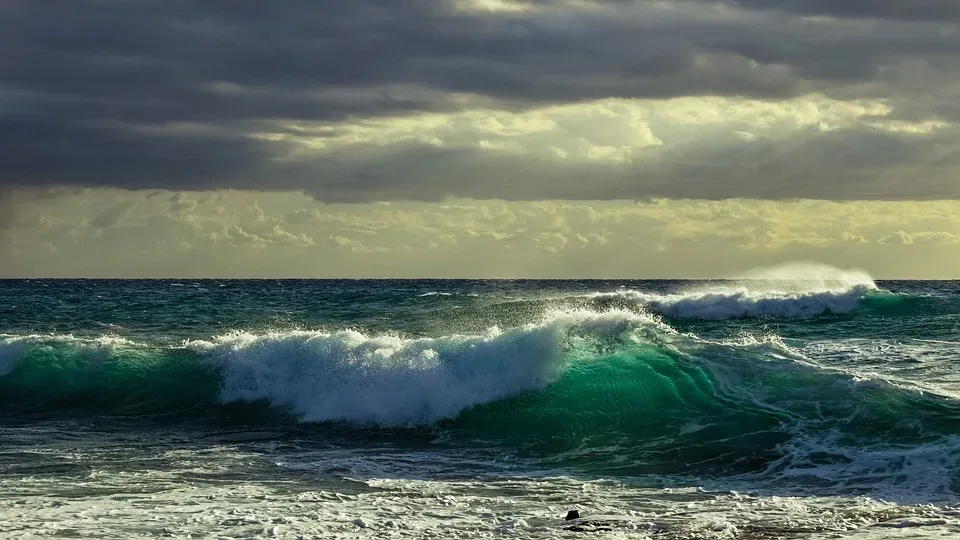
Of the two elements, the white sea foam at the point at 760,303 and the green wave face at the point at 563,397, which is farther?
the white sea foam at the point at 760,303

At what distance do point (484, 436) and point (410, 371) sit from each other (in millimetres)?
3433

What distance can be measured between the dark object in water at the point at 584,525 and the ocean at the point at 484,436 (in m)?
0.08

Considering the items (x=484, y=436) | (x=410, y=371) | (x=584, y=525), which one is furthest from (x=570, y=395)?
(x=584, y=525)

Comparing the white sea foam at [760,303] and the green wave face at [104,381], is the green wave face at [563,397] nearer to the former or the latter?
the green wave face at [104,381]

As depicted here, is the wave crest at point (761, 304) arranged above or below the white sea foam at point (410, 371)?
above

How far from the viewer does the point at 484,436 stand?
18203mm

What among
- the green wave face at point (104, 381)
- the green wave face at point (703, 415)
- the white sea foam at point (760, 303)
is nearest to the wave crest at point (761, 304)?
the white sea foam at point (760, 303)

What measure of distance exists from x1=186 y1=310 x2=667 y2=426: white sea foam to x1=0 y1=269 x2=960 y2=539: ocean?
0.05 m

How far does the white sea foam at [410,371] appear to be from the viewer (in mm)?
20078

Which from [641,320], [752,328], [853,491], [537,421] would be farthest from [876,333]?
[853,491]

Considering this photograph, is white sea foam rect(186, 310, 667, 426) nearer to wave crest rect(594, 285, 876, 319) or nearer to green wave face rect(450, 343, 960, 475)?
green wave face rect(450, 343, 960, 475)

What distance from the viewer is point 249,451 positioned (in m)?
16.5

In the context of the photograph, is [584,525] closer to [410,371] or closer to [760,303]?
[410,371]

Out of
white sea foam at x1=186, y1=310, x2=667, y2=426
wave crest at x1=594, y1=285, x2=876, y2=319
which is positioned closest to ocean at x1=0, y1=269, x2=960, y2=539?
white sea foam at x1=186, y1=310, x2=667, y2=426
